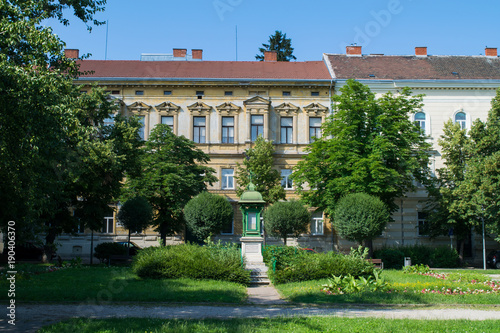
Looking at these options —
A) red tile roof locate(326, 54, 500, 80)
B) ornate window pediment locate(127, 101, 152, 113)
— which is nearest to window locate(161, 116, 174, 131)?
ornate window pediment locate(127, 101, 152, 113)

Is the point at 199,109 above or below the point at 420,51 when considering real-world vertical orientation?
below

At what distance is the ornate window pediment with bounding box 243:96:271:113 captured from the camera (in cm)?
3644

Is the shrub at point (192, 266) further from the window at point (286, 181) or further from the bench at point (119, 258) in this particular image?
the window at point (286, 181)

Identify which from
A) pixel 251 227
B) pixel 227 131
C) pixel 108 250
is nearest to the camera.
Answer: pixel 251 227

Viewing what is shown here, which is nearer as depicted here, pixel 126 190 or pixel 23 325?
pixel 23 325

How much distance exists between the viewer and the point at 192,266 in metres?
17.1

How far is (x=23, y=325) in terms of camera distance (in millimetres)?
10203

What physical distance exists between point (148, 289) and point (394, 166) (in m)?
19.9

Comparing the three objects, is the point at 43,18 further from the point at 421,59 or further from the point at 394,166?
the point at 421,59

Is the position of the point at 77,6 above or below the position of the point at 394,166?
above

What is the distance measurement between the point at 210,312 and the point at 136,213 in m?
17.6

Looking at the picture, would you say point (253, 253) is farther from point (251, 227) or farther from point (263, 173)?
point (263, 173)

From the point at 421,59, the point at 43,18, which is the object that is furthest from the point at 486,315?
the point at 421,59

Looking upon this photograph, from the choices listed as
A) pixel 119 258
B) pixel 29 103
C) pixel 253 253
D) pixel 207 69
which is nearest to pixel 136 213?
pixel 119 258
